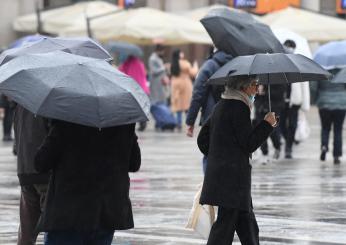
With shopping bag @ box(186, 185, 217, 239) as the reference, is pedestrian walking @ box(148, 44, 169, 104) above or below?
below

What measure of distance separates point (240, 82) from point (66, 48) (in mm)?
1322

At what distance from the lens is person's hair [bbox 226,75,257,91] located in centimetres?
908

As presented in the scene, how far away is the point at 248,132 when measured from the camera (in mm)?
8883

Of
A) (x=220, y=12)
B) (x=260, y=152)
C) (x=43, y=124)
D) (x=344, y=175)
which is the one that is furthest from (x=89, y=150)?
(x=260, y=152)

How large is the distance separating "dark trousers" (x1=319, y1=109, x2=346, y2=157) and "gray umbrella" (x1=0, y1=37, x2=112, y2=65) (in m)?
9.93

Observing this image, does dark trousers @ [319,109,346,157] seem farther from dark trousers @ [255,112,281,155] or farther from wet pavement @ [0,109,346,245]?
dark trousers @ [255,112,281,155]

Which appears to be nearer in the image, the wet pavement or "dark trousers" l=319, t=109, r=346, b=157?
the wet pavement

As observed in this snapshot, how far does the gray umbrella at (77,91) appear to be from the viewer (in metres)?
6.98

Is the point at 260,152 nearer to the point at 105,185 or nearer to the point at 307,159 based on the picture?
the point at 307,159

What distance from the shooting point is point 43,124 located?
8.66 m

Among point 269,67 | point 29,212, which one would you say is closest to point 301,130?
point 269,67

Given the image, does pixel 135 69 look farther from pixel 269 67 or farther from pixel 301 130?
pixel 269 67

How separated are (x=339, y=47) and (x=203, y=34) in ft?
56.9

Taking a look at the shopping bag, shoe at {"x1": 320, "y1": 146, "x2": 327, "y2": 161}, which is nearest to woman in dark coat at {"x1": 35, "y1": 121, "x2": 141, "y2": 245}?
the shopping bag
